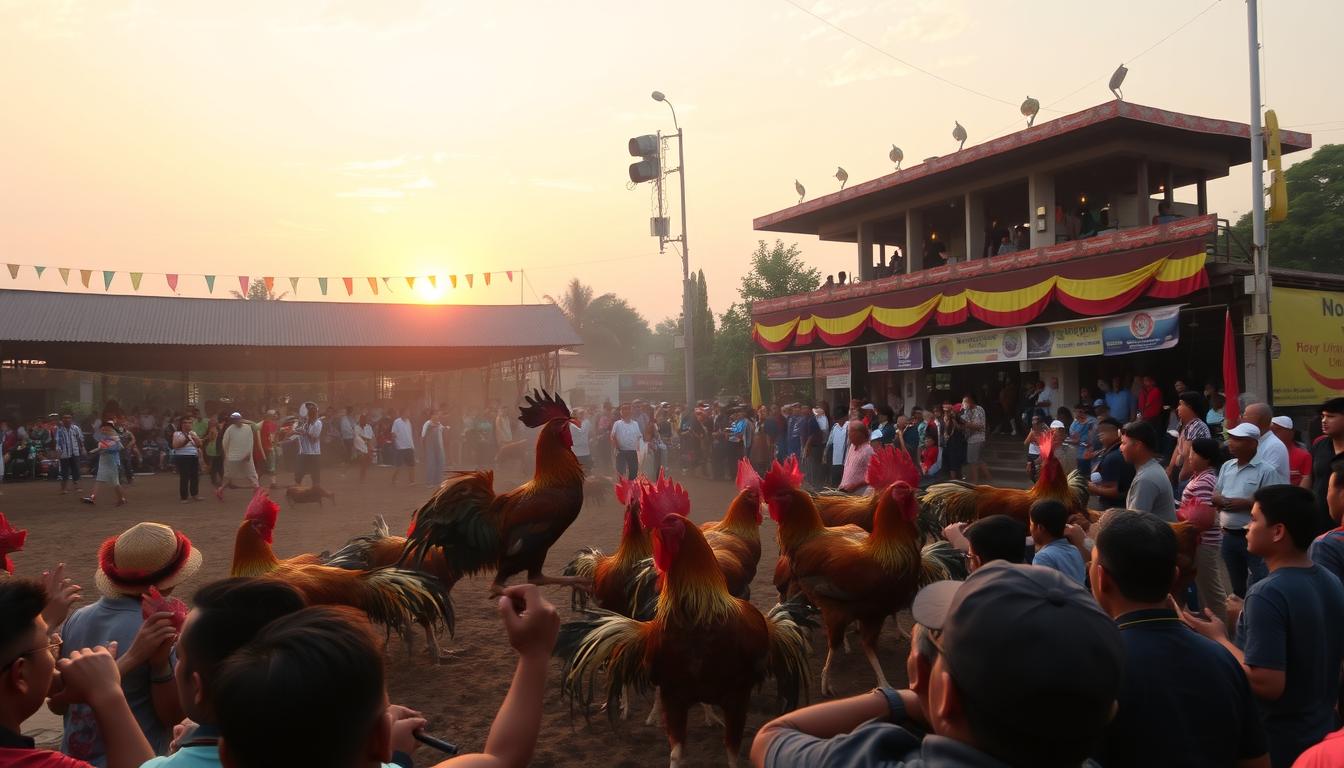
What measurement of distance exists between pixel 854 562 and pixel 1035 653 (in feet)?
13.9

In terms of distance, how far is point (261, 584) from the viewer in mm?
1935

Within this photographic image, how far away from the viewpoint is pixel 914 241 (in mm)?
22750

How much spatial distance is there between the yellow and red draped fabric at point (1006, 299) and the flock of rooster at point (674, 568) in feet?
29.6

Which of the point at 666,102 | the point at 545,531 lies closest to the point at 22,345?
the point at 666,102

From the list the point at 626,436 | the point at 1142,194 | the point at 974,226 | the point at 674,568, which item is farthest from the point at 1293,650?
the point at 974,226

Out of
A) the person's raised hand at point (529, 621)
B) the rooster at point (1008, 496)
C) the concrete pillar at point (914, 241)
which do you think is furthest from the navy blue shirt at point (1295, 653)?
the concrete pillar at point (914, 241)

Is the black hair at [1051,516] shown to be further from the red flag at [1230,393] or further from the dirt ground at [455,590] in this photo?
the red flag at [1230,393]

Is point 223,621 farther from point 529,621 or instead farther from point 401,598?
point 401,598

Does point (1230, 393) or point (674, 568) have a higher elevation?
point (1230, 393)

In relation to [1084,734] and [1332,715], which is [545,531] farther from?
[1084,734]

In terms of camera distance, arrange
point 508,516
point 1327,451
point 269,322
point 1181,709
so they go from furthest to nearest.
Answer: point 269,322 < point 508,516 < point 1327,451 < point 1181,709

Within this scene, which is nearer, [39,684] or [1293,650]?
[39,684]

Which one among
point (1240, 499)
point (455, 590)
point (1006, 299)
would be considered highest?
point (1006, 299)

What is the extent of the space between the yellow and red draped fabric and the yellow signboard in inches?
70.0
